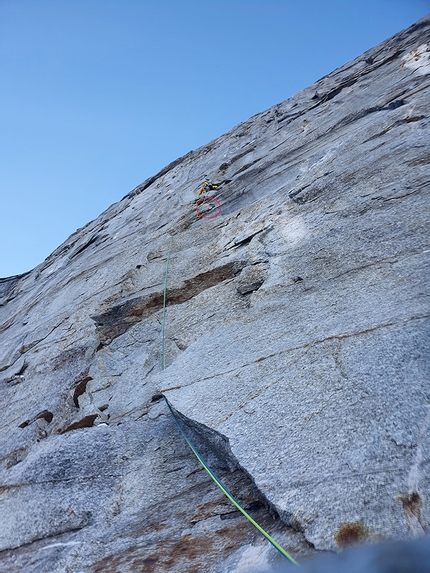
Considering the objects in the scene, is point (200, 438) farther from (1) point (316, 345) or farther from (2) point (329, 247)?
(2) point (329, 247)

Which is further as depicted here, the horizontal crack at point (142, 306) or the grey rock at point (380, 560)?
the horizontal crack at point (142, 306)

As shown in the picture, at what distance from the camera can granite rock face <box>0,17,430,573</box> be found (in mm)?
2619

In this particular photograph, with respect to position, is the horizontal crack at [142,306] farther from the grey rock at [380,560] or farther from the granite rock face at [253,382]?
the grey rock at [380,560]

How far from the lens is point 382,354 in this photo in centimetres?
318

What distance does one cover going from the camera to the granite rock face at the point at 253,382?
2.62m

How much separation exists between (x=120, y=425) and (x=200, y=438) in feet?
→ 3.41

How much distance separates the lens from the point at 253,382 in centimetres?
362


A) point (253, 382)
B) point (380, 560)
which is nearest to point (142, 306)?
point (253, 382)

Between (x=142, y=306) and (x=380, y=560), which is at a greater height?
(x=142, y=306)

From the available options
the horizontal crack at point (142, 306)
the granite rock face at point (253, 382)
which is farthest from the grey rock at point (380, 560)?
the horizontal crack at point (142, 306)

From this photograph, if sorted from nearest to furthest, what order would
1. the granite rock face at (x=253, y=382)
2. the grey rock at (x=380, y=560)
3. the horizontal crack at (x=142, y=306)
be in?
the grey rock at (x=380, y=560)
the granite rock face at (x=253, y=382)
the horizontal crack at (x=142, y=306)

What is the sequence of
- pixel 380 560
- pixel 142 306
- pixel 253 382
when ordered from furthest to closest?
1. pixel 142 306
2. pixel 253 382
3. pixel 380 560

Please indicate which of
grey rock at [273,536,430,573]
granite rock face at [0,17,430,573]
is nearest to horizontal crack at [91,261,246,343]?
granite rock face at [0,17,430,573]

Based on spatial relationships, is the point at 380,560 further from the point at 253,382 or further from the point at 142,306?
the point at 142,306
